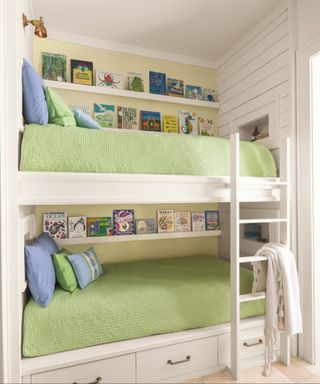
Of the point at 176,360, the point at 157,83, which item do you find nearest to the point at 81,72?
the point at 157,83

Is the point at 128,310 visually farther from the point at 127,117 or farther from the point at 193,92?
the point at 193,92

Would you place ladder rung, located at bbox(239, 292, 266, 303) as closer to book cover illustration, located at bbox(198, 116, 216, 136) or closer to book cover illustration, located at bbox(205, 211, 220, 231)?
book cover illustration, located at bbox(205, 211, 220, 231)

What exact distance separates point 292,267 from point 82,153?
1550 mm

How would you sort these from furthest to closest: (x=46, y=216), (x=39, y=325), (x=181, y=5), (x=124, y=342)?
(x=46, y=216) < (x=181, y=5) < (x=124, y=342) < (x=39, y=325)

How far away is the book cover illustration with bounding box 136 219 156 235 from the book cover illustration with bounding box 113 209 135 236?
2.4 inches

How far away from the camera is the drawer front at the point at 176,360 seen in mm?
1596

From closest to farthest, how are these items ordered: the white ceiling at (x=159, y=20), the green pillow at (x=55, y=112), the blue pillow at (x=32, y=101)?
1. the blue pillow at (x=32, y=101)
2. the green pillow at (x=55, y=112)
3. the white ceiling at (x=159, y=20)

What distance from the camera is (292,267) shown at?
69.2 inches

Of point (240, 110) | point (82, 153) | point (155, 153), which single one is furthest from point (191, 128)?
point (82, 153)

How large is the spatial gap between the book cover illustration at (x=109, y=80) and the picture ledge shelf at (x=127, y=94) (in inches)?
3.6

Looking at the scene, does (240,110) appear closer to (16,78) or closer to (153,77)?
(153,77)

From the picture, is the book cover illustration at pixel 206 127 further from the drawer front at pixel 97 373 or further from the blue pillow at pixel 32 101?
the drawer front at pixel 97 373

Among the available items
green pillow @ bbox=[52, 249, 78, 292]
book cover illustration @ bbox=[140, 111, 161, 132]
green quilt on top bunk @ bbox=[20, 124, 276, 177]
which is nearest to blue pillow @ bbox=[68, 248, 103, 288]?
green pillow @ bbox=[52, 249, 78, 292]

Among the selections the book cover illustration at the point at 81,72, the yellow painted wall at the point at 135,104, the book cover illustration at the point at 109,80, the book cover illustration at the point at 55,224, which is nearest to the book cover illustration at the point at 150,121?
the yellow painted wall at the point at 135,104
